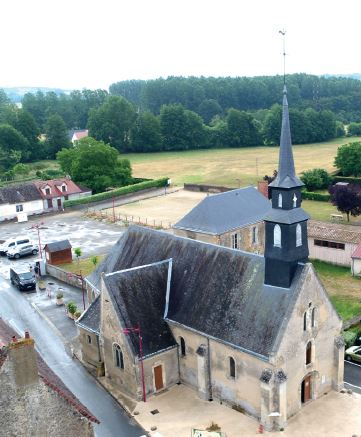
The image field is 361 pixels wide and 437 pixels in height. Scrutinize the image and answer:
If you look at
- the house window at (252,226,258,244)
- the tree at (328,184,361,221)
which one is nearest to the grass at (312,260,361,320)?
the house window at (252,226,258,244)

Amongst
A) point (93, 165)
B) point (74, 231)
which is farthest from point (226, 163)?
point (74, 231)

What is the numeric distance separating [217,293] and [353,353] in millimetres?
11286

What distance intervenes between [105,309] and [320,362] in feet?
44.6

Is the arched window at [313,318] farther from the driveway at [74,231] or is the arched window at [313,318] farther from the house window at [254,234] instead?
the driveway at [74,231]

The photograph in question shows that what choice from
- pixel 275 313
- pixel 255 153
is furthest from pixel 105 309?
pixel 255 153

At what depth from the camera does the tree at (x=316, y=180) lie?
94.4 metres

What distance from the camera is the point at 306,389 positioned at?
3141 cm

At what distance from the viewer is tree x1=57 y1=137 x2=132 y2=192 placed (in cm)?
9819

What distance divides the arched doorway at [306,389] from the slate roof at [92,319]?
1378cm

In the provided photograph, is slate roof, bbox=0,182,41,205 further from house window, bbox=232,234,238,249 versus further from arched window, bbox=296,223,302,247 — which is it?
arched window, bbox=296,223,302,247

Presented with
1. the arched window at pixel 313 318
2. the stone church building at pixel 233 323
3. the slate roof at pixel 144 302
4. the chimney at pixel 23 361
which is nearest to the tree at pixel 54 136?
the stone church building at pixel 233 323

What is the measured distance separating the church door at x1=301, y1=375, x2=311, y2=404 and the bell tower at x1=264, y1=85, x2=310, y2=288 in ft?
19.7

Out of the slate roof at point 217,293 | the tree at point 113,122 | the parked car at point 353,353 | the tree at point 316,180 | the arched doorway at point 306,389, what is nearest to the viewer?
the slate roof at point 217,293

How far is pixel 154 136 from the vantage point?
501ft
